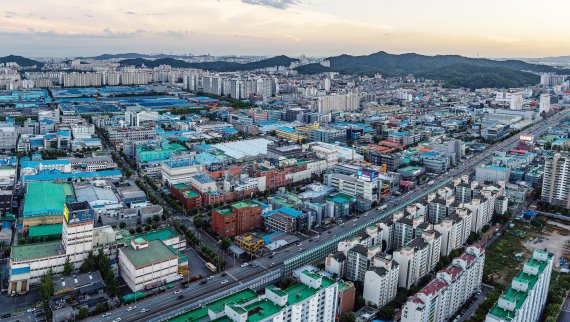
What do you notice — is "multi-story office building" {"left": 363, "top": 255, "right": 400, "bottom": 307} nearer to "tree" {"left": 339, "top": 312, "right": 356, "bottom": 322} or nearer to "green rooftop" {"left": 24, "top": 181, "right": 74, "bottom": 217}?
"tree" {"left": 339, "top": 312, "right": 356, "bottom": 322}

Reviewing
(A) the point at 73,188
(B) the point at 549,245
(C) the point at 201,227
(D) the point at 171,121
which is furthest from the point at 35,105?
(B) the point at 549,245

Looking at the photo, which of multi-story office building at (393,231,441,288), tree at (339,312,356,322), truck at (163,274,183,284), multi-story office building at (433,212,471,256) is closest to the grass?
multi-story office building at (433,212,471,256)

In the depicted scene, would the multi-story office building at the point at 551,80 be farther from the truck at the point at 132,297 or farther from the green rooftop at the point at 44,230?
the truck at the point at 132,297

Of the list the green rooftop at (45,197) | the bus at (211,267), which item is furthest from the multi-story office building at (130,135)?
the bus at (211,267)

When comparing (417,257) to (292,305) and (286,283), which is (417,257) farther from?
(292,305)

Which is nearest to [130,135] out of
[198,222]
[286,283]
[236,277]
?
[198,222]

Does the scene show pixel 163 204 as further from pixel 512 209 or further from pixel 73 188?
A: pixel 512 209
